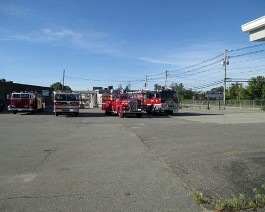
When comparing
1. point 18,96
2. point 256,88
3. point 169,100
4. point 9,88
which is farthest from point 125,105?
point 256,88

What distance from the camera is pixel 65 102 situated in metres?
31.3

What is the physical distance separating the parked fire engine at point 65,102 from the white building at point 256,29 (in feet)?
80.8

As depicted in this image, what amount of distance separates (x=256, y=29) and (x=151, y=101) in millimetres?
29826

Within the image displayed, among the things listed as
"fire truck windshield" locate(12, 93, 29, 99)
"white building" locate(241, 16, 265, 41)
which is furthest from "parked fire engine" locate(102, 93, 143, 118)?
"white building" locate(241, 16, 265, 41)

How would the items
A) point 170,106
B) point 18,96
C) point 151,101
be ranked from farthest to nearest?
point 151,101
point 170,106
point 18,96

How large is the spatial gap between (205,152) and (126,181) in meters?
4.17

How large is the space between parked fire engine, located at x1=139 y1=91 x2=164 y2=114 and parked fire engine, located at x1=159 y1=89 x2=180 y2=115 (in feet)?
1.31

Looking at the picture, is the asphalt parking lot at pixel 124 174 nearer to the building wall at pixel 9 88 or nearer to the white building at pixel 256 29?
the white building at pixel 256 29

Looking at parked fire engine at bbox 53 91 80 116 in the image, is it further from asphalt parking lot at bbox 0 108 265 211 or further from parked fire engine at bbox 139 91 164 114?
asphalt parking lot at bbox 0 108 265 211

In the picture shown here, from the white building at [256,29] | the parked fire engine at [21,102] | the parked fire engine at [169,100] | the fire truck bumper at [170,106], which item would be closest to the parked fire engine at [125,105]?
the fire truck bumper at [170,106]

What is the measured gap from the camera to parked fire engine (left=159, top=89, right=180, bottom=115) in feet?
117

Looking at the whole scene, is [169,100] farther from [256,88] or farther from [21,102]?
[256,88]

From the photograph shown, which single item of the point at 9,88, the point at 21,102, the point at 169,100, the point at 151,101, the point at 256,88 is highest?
the point at 256,88

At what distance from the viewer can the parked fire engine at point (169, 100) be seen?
117 feet
